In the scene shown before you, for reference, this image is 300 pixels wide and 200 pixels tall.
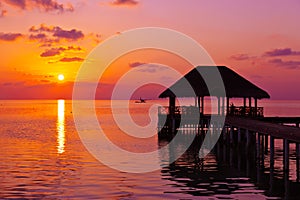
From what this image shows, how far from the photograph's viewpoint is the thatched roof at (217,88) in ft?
138

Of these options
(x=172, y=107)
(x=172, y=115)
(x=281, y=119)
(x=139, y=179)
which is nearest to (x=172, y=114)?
(x=172, y=115)

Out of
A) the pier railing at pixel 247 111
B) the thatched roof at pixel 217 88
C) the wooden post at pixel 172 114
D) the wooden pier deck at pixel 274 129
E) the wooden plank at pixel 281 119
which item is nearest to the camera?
the wooden pier deck at pixel 274 129

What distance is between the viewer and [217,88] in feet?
139

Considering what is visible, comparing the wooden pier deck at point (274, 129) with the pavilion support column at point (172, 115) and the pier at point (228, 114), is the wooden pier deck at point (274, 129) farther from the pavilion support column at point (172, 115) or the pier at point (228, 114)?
the pavilion support column at point (172, 115)

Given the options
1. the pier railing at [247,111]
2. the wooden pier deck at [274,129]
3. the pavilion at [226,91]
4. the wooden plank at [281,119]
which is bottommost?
the wooden pier deck at [274,129]

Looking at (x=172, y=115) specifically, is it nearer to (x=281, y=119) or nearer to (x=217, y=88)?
(x=217, y=88)

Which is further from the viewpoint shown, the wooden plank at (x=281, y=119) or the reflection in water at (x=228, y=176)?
the wooden plank at (x=281, y=119)

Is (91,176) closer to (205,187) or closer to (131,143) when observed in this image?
(205,187)

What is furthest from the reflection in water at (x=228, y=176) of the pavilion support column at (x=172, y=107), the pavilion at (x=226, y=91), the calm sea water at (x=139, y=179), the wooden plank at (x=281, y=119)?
the pavilion support column at (x=172, y=107)

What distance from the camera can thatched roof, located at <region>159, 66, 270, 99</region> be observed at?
42188mm

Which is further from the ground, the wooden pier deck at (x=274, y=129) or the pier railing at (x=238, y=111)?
the pier railing at (x=238, y=111)

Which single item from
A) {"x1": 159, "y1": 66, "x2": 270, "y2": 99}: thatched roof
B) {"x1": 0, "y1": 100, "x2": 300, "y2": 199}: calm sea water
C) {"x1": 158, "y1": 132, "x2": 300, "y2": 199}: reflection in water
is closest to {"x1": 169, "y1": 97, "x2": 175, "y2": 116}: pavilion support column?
{"x1": 159, "y1": 66, "x2": 270, "y2": 99}: thatched roof

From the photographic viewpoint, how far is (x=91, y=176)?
82.1ft

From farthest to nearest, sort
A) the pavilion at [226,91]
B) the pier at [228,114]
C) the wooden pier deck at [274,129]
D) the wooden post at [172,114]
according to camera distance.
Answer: the wooden post at [172,114] < the pavilion at [226,91] < the pier at [228,114] < the wooden pier deck at [274,129]
